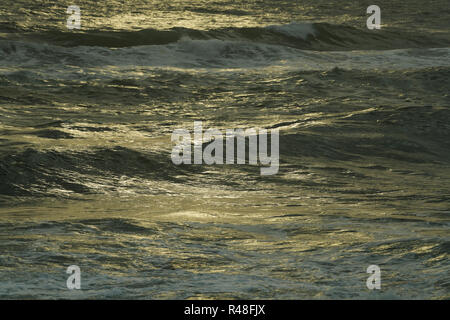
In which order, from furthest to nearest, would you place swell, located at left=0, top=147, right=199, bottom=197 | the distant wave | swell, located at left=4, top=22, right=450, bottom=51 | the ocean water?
swell, located at left=4, top=22, right=450, bottom=51 < the distant wave < swell, located at left=0, top=147, right=199, bottom=197 < the ocean water

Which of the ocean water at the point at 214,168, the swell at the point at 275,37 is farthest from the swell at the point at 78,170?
the swell at the point at 275,37

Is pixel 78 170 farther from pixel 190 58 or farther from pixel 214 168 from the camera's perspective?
pixel 190 58

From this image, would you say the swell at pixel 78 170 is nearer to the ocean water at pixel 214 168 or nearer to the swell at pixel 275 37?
the ocean water at pixel 214 168

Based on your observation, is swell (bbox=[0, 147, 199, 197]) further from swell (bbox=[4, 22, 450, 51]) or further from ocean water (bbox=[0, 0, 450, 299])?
swell (bbox=[4, 22, 450, 51])

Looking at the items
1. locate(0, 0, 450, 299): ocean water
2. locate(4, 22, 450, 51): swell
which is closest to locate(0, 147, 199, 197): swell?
locate(0, 0, 450, 299): ocean water

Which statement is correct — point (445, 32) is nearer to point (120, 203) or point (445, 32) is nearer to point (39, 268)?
point (120, 203)

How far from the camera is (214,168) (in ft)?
24.4

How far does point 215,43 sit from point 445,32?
9164 mm

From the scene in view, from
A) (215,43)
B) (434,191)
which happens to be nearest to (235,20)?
(215,43)

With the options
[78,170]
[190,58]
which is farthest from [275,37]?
[78,170]

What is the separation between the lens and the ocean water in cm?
387

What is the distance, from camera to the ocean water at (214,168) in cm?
387

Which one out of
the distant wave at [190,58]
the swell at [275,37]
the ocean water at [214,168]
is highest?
the swell at [275,37]

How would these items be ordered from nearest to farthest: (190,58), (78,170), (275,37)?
(78,170)
(190,58)
(275,37)
